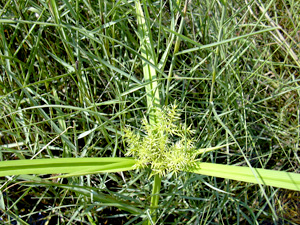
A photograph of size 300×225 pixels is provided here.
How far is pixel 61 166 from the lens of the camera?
1.96 feet

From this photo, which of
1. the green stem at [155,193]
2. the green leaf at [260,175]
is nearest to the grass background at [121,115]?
the green stem at [155,193]

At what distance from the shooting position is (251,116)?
113 cm

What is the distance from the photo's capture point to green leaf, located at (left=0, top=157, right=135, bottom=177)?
0.54m

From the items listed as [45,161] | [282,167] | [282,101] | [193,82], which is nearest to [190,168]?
[45,161]

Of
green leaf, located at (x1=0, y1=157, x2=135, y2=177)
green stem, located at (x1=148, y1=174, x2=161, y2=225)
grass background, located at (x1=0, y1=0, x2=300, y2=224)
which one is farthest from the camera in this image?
grass background, located at (x1=0, y1=0, x2=300, y2=224)

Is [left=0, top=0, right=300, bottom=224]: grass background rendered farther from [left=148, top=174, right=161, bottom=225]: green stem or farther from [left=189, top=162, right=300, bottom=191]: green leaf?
[left=189, top=162, right=300, bottom=191]: green leaf

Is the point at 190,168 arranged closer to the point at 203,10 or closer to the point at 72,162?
the point at 72,162

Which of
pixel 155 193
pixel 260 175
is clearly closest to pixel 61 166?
pixel 155 193

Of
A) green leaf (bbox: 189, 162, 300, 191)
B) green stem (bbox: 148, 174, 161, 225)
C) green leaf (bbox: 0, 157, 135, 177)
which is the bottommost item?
green stem (bbox: 148, 174, 161, 225)

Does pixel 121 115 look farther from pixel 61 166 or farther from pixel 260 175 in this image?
pixel 260 175

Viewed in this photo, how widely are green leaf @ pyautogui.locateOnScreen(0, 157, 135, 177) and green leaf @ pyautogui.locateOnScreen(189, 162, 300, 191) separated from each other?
0.23 meters

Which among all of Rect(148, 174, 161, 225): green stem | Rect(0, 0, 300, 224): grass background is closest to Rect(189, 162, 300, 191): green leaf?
Rect(148, 174, 161, 225): green stem

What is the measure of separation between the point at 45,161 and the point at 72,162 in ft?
0.19

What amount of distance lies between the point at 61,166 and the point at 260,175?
1.43ft
